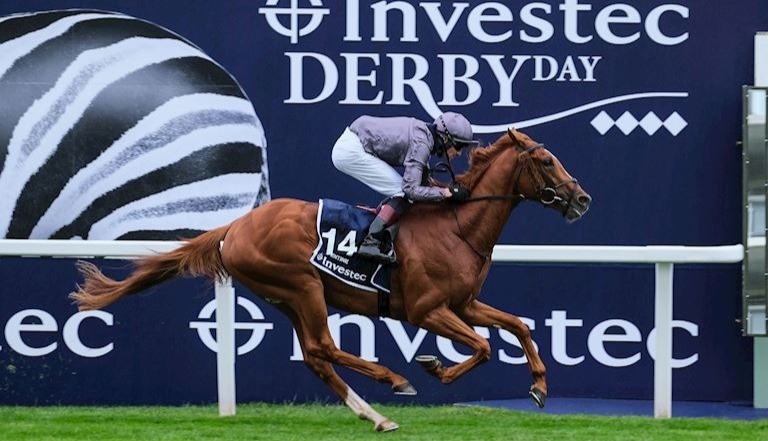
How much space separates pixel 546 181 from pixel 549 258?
0.71 metres

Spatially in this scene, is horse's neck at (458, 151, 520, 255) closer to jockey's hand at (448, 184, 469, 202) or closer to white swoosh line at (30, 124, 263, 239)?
jockey's hand at (448, 184, 469, 202)

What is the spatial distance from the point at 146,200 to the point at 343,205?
166 cm

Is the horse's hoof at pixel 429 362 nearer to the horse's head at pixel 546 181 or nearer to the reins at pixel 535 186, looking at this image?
the reins at pixel 535 186

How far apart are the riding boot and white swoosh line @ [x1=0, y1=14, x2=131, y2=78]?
223 cm

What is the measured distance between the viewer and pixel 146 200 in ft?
29.9

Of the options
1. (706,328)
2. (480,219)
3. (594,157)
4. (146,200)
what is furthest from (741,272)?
(146,200)

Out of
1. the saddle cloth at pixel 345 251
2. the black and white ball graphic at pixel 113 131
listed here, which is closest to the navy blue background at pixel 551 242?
the black and white ball graphic at pixel 113 131

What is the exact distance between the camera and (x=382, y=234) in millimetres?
7762

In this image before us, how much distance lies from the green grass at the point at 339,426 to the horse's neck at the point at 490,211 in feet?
2.91

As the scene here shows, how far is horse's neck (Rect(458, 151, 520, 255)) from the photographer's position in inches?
309

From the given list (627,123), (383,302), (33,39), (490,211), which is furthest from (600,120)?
(33,39)

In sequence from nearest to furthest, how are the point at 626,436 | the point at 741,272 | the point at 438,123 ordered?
the point at 626,436 < the point at 438,123 < the point at 741,272

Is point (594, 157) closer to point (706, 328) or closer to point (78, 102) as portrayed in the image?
point (706, 328)

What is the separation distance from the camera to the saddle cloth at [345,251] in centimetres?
778
